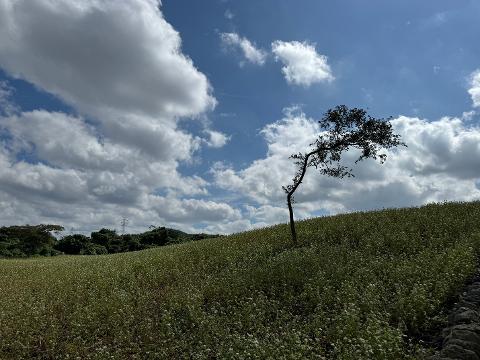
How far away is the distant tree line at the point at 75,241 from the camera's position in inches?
2409

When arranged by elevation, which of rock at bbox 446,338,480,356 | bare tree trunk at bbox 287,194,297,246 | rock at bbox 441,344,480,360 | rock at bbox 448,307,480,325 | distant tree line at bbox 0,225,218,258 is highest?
distant tree line at bbox 0,225,218,258

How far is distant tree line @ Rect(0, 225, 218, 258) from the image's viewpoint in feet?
201

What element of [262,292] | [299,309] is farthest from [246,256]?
[299,309]

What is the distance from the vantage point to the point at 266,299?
1638 centimetres

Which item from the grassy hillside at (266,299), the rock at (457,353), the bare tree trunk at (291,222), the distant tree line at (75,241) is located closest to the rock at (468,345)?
the rock at (457,353)

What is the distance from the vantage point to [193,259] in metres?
25.4

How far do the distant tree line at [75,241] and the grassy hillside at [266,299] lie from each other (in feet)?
125

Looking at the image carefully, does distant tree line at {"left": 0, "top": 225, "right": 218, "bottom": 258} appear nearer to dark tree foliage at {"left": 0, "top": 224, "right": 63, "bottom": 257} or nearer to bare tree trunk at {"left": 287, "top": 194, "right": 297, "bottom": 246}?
dark tree foliage at {"left": 0, "top": 224, "right": 63, "bottom": 257}

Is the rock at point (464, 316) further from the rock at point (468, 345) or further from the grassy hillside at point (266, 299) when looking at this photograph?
the rock at point (468, 345)

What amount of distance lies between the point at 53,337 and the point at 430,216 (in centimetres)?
2026

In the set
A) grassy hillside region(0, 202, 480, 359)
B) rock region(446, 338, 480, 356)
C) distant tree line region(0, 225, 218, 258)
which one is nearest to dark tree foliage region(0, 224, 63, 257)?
distant tree line region(0, 225, 218, 258)

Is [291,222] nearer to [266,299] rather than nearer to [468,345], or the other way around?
[266,299]

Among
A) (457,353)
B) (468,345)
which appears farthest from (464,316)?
(457,353)

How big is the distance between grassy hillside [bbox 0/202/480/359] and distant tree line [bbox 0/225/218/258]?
3819cm
